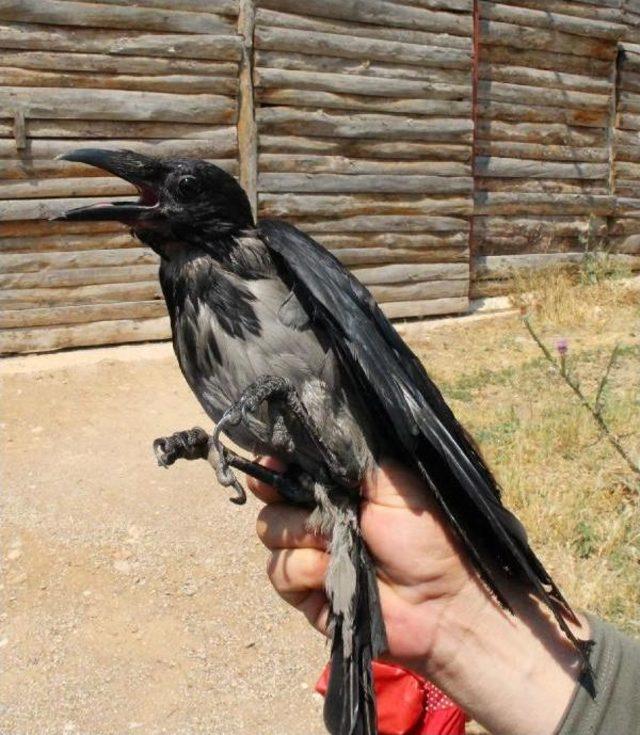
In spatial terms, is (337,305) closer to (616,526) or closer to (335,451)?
(335,451)

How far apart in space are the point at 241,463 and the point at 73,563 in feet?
7.80

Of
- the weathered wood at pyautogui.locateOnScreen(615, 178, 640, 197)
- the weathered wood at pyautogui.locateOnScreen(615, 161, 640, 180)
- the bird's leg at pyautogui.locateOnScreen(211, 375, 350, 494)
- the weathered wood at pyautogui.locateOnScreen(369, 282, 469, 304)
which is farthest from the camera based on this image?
the weathered wood at pyautogui.locateOnScreen(615, 178, 640, 197)

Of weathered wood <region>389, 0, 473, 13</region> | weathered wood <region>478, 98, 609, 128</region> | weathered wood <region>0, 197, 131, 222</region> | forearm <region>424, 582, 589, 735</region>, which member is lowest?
forearm <region>424, 582, 589, 735</region>

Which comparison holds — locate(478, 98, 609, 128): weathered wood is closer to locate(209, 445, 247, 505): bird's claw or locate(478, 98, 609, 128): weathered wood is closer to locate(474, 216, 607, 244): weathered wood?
locate(474, 216, 607, 244): weathered wood

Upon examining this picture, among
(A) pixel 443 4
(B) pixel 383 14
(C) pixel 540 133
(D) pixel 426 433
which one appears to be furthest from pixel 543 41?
(D) pixel 426 433

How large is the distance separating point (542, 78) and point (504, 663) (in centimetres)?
922

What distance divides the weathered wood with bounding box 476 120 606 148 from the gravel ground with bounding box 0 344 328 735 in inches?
238

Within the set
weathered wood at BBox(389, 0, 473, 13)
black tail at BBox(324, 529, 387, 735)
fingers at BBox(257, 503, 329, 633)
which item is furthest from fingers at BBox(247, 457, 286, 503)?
weathered wood at BBox(389, 0, 473, 13)

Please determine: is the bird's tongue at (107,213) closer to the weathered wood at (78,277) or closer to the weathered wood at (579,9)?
the weathered wood at (78,277)

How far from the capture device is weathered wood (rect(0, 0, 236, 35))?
669 cm

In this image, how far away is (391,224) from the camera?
28.6 ft

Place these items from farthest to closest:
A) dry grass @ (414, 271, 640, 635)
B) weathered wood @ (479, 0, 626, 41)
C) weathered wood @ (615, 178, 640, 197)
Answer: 1. weathered wood @ (615, 178, 640, 197)
2. weathered wood @ (479, 0, 626, 41)
3. dry grass @ (414, 271, 640, 635)

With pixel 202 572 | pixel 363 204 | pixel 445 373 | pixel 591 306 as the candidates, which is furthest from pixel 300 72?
pixel 202 572

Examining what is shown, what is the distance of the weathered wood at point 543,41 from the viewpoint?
9219mm
